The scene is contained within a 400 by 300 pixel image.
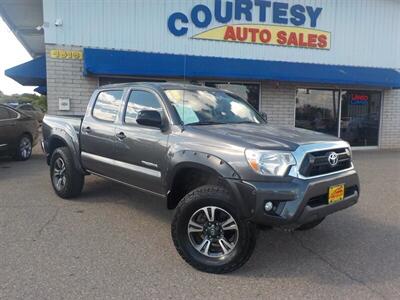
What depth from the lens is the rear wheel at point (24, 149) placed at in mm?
10805

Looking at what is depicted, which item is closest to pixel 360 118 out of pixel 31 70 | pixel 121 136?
pixel 31 70

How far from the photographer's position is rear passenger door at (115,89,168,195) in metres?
4.59

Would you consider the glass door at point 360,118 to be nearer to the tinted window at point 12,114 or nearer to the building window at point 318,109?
the building window at point 318,109

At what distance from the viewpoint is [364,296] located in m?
3.45

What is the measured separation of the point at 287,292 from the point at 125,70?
8.66 meters

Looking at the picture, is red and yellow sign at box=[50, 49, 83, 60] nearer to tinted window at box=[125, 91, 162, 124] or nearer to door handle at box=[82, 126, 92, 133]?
door handle at box=[82, 126, 92, 133]

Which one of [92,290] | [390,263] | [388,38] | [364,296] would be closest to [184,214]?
[92,290]

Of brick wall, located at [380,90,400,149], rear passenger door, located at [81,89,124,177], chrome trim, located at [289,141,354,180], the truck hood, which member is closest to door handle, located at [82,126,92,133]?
rear passenger door, located at [81,89,124,177]

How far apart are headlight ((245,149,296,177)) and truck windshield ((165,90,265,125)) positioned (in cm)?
105

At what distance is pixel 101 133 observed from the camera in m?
5.54

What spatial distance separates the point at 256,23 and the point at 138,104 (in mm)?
8834

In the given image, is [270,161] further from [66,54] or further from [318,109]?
[318,109]

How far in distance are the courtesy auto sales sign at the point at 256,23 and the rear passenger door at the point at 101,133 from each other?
22.6 feet

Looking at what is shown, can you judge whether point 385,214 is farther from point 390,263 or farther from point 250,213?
point 250,213
